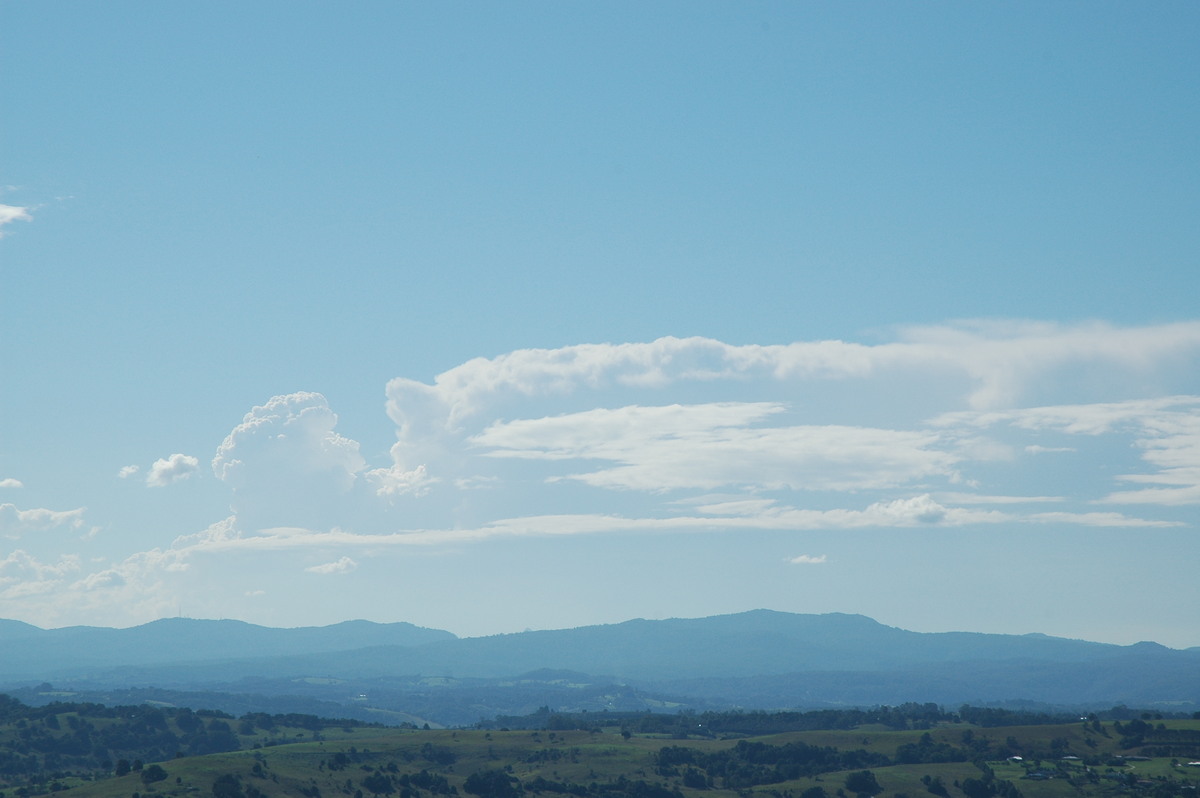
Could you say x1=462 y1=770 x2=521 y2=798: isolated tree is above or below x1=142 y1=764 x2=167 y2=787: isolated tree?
below

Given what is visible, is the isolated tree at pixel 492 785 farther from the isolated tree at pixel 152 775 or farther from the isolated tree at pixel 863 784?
the isolated tree at pixel 863 784

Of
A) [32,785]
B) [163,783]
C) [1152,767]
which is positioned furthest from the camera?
[1152,767]

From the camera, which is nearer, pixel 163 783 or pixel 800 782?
pixel 163 783

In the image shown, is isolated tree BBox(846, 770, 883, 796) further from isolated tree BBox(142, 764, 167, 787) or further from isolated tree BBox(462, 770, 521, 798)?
isolated tree BBox(142, 764, 167, 787)

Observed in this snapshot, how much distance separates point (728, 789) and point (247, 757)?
79.8 m

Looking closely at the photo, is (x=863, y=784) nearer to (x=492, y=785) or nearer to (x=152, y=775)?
(x=492, y=785)

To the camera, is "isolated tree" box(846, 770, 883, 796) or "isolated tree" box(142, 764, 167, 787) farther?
"isolated tree" box(846, 770, 883, 796)

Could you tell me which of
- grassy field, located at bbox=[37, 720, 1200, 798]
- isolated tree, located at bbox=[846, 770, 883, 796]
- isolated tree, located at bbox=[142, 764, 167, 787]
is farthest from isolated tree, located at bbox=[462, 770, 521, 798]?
isolated tree, located at bbox=[846, 770, 883, 796]

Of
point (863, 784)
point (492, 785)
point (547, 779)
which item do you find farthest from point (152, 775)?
point (863, 784)

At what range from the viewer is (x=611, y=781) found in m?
193

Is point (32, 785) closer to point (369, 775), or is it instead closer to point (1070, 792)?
point (369, 775)

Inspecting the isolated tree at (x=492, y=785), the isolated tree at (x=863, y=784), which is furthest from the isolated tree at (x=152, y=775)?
the isolated tree at (x=863, y=784)

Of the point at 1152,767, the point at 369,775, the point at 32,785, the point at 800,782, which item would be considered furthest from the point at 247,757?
the point at 1152,767

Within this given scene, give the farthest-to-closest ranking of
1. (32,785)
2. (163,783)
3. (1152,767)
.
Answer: (1152,767) < (32,785) < (163,783)
